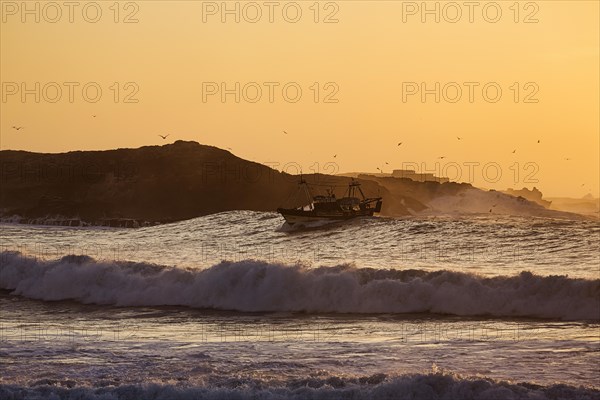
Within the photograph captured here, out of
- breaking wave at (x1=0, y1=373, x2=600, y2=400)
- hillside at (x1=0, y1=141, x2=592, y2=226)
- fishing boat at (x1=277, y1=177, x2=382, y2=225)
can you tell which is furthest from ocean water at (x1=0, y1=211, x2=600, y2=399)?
hillside at (x1=0, y1=141, x2=592, y2=226)

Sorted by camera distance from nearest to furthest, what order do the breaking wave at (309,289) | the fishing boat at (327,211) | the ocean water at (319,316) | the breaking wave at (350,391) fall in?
the breaking wave at (350,391), the ocean water at (319,316), the breaking wave at (309,289), the fishing boat at (327,211)

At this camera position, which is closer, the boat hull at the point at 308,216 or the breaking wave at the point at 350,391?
the breaking wave at the point at 350,391

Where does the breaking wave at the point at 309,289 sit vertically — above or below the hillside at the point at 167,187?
below

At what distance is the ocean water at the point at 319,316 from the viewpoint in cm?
1625

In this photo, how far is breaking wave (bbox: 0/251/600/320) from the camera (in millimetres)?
30000

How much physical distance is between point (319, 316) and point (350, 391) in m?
14.2

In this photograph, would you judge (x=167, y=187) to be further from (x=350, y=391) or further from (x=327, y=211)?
(x=350, y=391)

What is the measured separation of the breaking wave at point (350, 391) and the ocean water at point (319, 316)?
0.03 metres

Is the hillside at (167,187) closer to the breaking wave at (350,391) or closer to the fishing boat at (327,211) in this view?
the fishing boat at (327,211)

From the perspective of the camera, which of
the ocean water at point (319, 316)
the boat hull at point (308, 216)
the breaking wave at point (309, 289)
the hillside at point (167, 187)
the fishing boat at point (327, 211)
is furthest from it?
the hillside at point (167, 187)

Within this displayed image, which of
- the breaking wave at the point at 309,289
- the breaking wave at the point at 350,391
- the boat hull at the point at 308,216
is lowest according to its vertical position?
the breaking wave at the point at 350,391

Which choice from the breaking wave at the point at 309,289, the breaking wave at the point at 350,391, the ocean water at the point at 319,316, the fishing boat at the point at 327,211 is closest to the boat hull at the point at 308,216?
the fishing boat at the point at 327,211

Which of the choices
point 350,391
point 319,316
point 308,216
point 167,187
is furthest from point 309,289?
point 167,187

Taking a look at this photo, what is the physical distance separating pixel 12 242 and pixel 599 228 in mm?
32687
